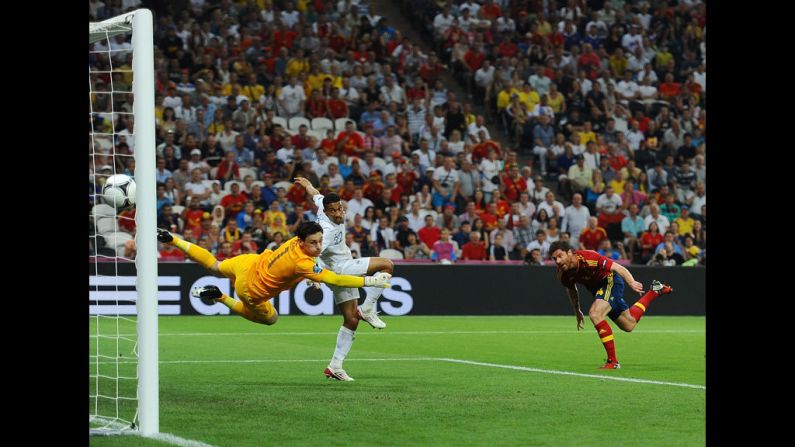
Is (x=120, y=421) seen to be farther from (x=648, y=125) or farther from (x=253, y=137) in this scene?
(x=648, y=125)

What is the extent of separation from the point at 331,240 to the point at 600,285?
11.3 feet

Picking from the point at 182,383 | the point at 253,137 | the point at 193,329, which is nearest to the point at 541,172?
the point at 253,137

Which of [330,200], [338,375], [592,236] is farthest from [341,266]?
[592,236]

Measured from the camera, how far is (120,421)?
9.02 meters

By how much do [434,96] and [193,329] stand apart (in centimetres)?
1141

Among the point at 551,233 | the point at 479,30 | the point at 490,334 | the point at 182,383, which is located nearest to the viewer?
the point at 182,383

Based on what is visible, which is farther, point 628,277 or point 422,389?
point 628,277

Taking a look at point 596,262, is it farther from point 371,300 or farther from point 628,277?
point 371,300

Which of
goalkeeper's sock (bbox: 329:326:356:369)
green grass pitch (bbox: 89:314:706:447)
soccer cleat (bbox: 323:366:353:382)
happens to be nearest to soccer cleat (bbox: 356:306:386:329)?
green grass pitch (bbox: 89:314:706:447)

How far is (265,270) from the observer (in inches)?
484

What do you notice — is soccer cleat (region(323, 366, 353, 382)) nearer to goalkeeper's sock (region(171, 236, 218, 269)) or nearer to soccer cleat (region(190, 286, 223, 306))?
soccer cleat (region(190, 286, 223, 306))

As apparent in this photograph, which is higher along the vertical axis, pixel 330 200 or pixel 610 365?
pixel 330 200

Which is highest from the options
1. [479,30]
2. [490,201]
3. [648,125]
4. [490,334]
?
[479,30]
